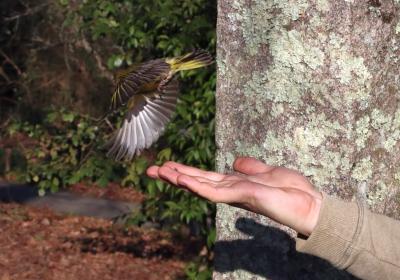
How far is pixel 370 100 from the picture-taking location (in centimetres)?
260

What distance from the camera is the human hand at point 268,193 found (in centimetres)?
214

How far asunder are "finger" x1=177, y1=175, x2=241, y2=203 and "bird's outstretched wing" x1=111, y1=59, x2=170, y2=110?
265 centimetres

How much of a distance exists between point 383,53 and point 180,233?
219 inches

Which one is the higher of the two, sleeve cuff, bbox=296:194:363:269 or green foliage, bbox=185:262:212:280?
sleeve cuff, bbox=296:194:363:269

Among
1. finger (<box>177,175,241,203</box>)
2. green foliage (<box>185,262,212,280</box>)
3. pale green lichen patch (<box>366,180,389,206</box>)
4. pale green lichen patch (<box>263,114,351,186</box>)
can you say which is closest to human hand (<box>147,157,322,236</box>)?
finger (<box>177,175,241,203</box>)

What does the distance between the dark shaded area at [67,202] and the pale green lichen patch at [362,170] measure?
278 inches

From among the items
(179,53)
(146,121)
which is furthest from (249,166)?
(179,53)

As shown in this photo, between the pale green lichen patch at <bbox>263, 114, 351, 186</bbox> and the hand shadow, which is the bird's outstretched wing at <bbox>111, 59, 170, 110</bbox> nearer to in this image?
the hand shadow

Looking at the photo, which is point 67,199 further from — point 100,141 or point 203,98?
point 203,98

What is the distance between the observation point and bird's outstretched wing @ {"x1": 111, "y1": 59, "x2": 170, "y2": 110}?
477 centimetres

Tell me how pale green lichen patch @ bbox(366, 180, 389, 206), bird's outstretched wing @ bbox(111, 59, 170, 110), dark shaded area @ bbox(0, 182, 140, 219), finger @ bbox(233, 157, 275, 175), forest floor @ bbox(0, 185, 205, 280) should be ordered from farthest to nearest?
dark shaded area @ bbox(0, 182, 140, 219), forest floor @ bbox(0, 185, 205, 280), bird's outstretched wing @ bbox(111, 59, 170, 110), pale green lichen patch @ bbox(366, 180, 389, 206), finger @ bbox(233, 157, 275, 175)

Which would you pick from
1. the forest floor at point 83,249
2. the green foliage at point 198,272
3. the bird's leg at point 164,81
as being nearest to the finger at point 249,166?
the bird's leg at point 164,81

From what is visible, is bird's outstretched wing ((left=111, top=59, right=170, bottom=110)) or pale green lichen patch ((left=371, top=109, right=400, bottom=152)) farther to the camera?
bird's outstretched wing ((left=111, top=59, right=170, bottom=110))

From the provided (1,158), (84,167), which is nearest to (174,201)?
(84,167)
